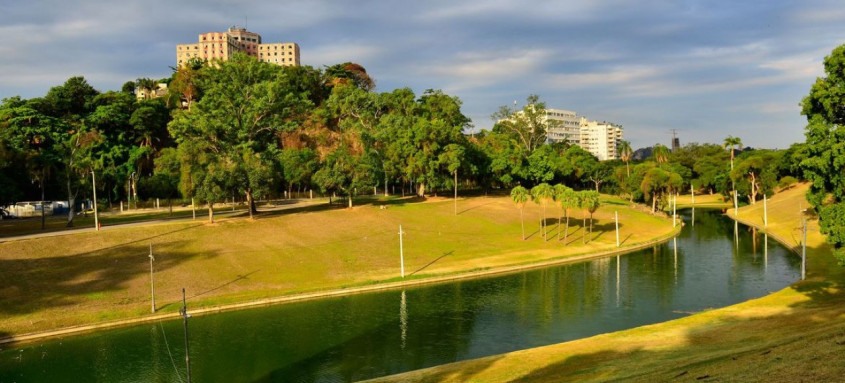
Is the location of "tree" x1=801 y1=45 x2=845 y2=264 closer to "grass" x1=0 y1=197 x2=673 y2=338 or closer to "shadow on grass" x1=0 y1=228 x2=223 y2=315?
"grass" x1=0 y1=197 x2=673 y2=338

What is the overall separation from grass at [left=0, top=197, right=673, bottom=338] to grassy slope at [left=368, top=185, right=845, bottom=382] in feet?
98.0

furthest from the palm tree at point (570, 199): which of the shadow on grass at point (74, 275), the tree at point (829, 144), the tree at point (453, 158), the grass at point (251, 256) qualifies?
the shadow on grass at point (74, 275)

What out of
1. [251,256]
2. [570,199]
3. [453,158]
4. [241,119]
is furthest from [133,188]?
[570,199]

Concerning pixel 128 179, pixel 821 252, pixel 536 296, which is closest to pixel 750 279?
pixel 821 252

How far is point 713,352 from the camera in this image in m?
28.8

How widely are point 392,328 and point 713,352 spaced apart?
25.0 metres

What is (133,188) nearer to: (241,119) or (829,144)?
(241,119)

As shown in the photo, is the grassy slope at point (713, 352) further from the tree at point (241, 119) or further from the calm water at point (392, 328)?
the tree at point (241, 119)

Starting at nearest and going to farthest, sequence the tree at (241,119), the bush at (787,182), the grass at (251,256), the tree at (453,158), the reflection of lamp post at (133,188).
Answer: the grass at (251,256), the tree at (241,119), the tree at (453,158), the reflection of lamp post at (133,188), the bush at (787,182)

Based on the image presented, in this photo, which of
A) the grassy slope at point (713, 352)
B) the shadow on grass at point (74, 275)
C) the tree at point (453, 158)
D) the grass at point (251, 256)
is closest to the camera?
the grassy slope at point (713, 352)

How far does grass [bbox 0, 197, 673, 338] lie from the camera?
52656 millimetres

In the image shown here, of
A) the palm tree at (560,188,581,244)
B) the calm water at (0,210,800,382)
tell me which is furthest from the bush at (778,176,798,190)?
the palm tree at (560,188,581,244)

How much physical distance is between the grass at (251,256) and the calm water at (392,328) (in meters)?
5.37

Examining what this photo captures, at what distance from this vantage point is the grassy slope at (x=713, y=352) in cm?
2122
